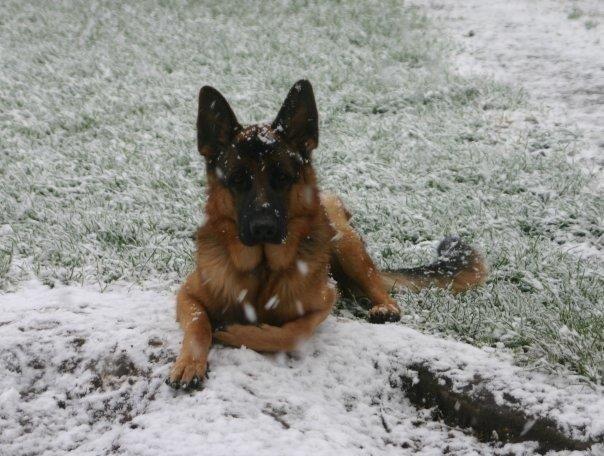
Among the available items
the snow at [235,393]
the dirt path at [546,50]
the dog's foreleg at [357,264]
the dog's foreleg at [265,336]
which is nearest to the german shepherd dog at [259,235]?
the dog's foreleg at [265,336]

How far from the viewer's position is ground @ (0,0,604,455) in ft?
9.79

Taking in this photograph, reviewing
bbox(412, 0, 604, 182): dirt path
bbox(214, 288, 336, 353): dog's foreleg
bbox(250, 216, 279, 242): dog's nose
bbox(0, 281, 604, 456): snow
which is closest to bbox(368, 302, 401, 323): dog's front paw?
bbox(0, 281, 604, 456): snow

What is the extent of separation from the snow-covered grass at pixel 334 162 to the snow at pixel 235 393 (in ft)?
1.30

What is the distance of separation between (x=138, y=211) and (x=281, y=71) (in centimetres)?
526

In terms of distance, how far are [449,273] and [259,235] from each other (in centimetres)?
184

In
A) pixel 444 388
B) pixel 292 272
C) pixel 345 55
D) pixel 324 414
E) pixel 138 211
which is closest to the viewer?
pixel 324 414

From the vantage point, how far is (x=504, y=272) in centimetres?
479

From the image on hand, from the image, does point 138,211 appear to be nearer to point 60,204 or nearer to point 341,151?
point 60,204

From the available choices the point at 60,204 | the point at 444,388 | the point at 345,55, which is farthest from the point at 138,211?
the point at 345,55

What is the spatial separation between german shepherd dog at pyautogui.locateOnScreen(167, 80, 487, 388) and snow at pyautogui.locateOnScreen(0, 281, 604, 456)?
0.57 feet

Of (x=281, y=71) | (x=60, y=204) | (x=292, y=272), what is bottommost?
(x=60, y=204)

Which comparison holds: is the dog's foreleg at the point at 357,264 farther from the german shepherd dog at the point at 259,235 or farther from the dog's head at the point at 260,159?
the dog's head at the point at 260,159

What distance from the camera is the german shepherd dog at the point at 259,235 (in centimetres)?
341

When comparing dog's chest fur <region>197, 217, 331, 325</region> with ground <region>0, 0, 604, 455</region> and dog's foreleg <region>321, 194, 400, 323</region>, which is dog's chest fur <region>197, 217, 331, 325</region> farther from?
dog's foreleg <region>321, 194, 400, 323</region>
